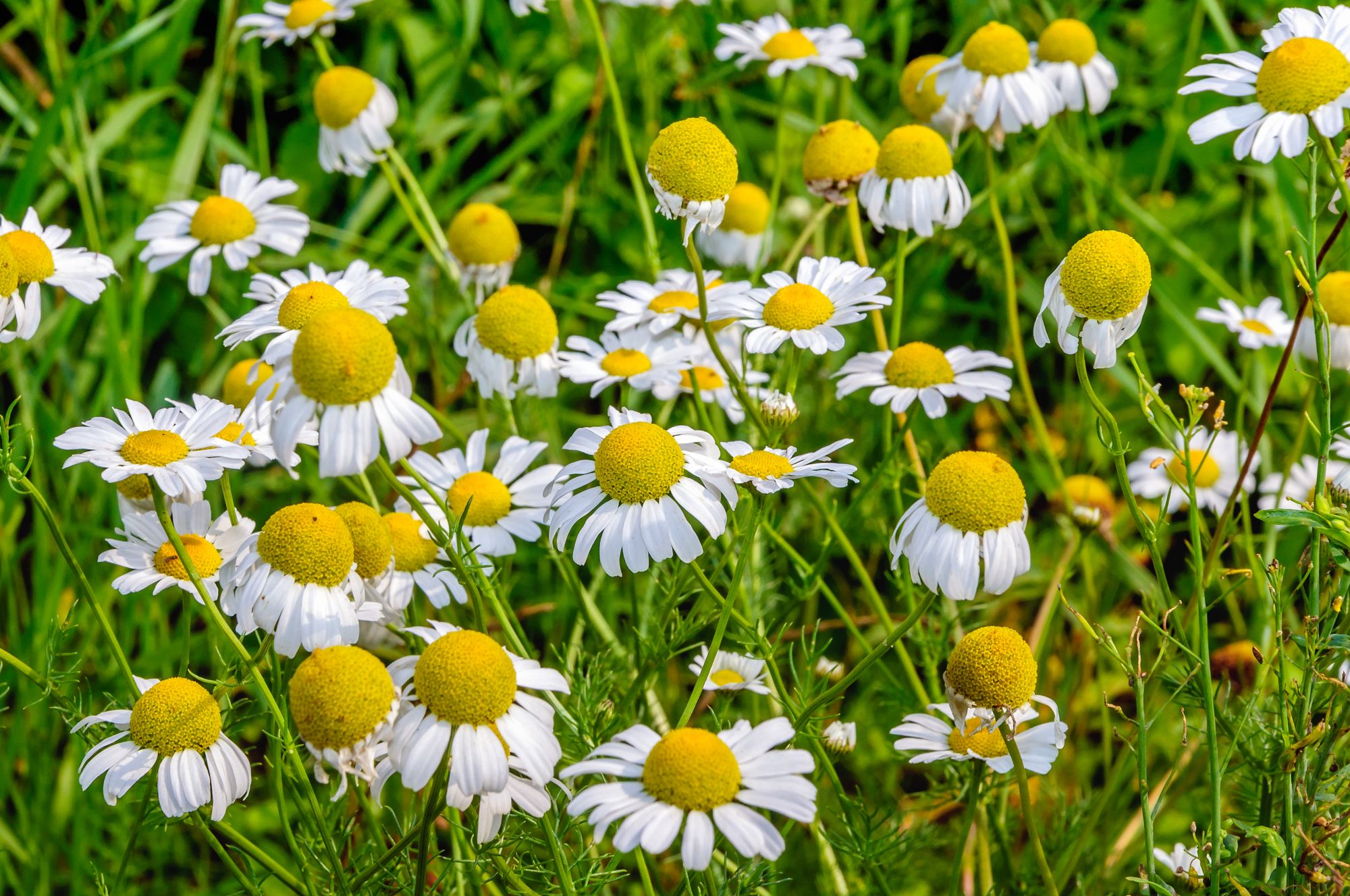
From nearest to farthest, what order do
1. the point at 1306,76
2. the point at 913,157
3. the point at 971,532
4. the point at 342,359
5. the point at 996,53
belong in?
the point at 342,359, the point at 971,532, the point at 1306,76, the point at 913,157, the point at 996,53

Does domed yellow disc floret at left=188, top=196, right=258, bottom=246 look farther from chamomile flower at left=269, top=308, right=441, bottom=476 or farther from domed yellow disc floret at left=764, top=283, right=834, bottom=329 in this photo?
→ chamomile flower at left=269, top=308, right=441, bottom=476

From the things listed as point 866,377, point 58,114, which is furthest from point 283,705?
point 58,114

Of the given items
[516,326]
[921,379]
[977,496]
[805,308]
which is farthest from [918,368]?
[516,326]

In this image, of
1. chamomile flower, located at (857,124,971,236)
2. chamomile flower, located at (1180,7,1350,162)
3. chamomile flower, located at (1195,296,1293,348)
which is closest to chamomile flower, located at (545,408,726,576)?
chamomile flower, located at (857,124,971,236)

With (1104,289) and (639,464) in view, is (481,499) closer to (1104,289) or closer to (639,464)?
(639,464)

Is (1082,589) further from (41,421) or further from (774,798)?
(41,421)

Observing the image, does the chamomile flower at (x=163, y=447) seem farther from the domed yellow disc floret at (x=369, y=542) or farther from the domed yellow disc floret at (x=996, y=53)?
the domed yellow disc floret at (x=996, y=53)

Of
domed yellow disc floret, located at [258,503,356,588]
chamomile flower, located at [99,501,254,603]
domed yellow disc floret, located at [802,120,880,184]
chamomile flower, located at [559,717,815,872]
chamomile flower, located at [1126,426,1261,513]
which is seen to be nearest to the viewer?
chamomile flower, located at [559,717,815,872]
